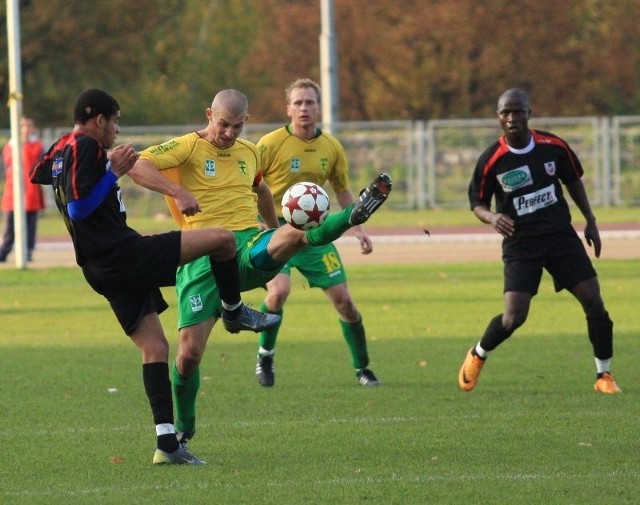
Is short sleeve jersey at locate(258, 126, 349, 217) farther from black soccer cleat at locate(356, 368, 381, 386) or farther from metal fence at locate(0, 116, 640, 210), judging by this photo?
metal fence at locate(0, 116, 640, 210)

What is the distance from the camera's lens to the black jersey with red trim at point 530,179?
10.2 meters

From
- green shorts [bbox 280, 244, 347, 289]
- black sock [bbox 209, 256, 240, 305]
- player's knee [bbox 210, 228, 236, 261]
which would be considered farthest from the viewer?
green shorts [bbox 280, 244, 347, 289]

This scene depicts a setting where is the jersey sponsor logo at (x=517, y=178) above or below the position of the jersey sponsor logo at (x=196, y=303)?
above

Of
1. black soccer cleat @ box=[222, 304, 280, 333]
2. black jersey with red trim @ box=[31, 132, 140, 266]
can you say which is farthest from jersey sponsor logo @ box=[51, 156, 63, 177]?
black soccer cleat @ box=[222, 304, 280, 333]

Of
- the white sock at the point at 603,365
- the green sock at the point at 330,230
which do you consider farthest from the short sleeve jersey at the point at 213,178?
the white sock at the point at 603,365

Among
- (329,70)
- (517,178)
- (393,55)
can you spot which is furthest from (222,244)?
(393,55)

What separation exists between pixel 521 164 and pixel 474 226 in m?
21.5

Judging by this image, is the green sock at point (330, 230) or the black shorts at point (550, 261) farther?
the black shorts at point (550, 261)

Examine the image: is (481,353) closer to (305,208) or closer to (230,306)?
(305,208)

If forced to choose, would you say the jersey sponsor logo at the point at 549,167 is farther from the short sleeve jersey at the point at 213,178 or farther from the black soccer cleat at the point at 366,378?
the short sleeve jersey at the point at 213,178

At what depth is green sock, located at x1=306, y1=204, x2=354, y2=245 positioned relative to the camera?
8.04 m

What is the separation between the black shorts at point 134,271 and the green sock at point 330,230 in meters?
0.88

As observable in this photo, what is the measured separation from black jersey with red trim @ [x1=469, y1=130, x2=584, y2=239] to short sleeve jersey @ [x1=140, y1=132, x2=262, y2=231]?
2.02 metres

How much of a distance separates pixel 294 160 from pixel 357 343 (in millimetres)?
1498
